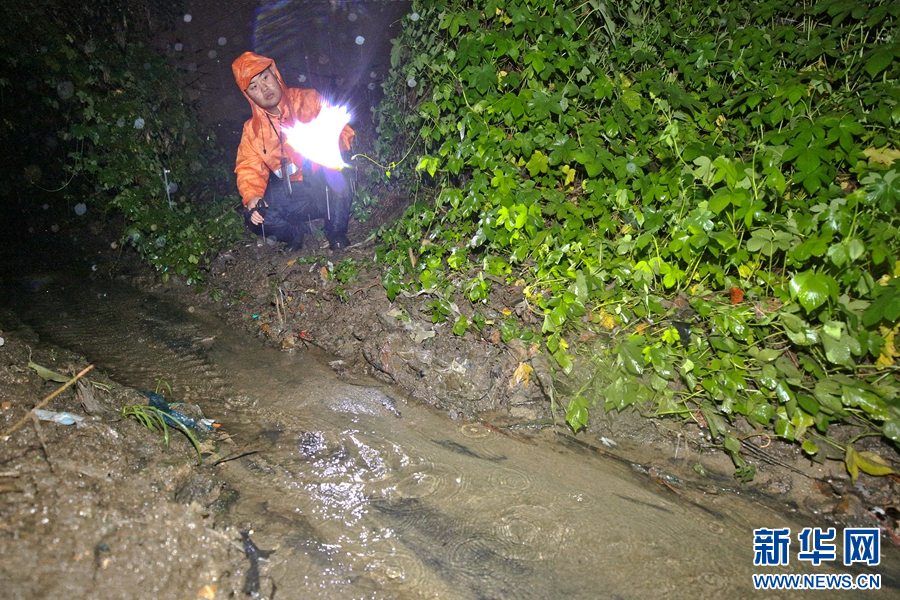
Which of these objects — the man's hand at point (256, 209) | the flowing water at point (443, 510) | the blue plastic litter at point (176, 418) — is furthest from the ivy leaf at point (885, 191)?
the man's hand at point (256, 209)

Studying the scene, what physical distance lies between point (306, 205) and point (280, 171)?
40 cm

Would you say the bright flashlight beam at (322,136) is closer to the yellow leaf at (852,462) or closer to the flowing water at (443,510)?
the flowing water at (443,510)

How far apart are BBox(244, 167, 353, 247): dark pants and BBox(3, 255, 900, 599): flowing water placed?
198 cm

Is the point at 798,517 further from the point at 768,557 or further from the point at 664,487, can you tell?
the point at 664,487

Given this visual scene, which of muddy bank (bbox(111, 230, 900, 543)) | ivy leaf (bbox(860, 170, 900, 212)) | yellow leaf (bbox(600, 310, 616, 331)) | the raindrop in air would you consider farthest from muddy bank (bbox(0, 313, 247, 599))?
the raindrop in air

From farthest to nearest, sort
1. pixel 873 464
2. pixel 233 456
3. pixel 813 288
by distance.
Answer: pixel 233 456 < pixel 873 464 < pixel 813 288

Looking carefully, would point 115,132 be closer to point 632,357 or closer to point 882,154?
point 632,357

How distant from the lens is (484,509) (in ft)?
7.05

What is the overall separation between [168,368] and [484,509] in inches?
98.4

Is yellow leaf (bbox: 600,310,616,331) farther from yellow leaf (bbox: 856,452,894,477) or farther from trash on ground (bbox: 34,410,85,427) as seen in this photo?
trash on ground (bbox: 34,410,85,427)

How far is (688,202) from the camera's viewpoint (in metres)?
2.69

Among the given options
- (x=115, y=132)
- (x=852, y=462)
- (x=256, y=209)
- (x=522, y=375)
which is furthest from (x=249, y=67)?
(x=852, y=462)

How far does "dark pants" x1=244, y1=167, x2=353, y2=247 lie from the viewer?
15.8 ft

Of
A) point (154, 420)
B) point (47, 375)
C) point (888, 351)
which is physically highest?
point (888, 351)
